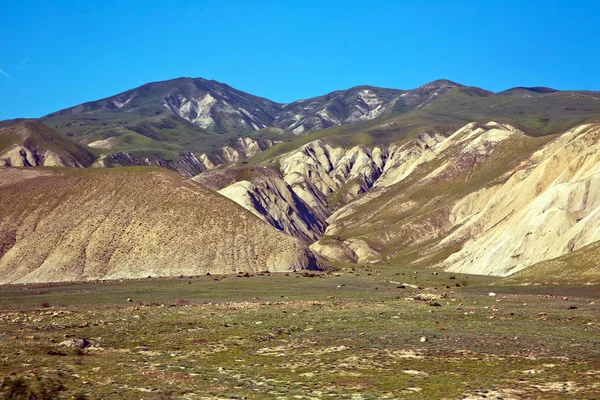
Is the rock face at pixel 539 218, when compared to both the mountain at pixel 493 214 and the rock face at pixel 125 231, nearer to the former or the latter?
the mountain at pixel 493 214

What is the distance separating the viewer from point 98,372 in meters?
24.6

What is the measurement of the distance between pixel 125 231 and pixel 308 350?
85441 mm

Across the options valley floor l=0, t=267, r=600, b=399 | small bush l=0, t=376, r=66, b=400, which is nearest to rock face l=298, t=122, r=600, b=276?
valley floor l=0, t=267, r=600, b=399

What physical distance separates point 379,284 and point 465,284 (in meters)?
11.8

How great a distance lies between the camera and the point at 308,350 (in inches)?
1140

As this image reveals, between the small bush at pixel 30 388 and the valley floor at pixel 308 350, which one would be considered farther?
the valley floor at pixel 308 350

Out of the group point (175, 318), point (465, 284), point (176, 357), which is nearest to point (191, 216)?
point (465, 284)

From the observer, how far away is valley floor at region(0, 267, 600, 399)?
21516 millimetres

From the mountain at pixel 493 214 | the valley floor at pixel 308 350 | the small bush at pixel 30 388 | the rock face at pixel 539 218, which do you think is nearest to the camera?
the small bush at pixel 30 388

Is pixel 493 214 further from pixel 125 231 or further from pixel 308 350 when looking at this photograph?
pixel 308 350

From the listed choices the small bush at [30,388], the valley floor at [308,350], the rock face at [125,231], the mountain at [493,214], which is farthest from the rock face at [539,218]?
the small bush at [30,388]

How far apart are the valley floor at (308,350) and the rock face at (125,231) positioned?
172 feet

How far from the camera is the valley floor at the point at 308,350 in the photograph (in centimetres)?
2152

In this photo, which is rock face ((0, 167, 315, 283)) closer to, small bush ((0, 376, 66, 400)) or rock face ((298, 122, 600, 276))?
rock face ((298, 122, 600, 276))
